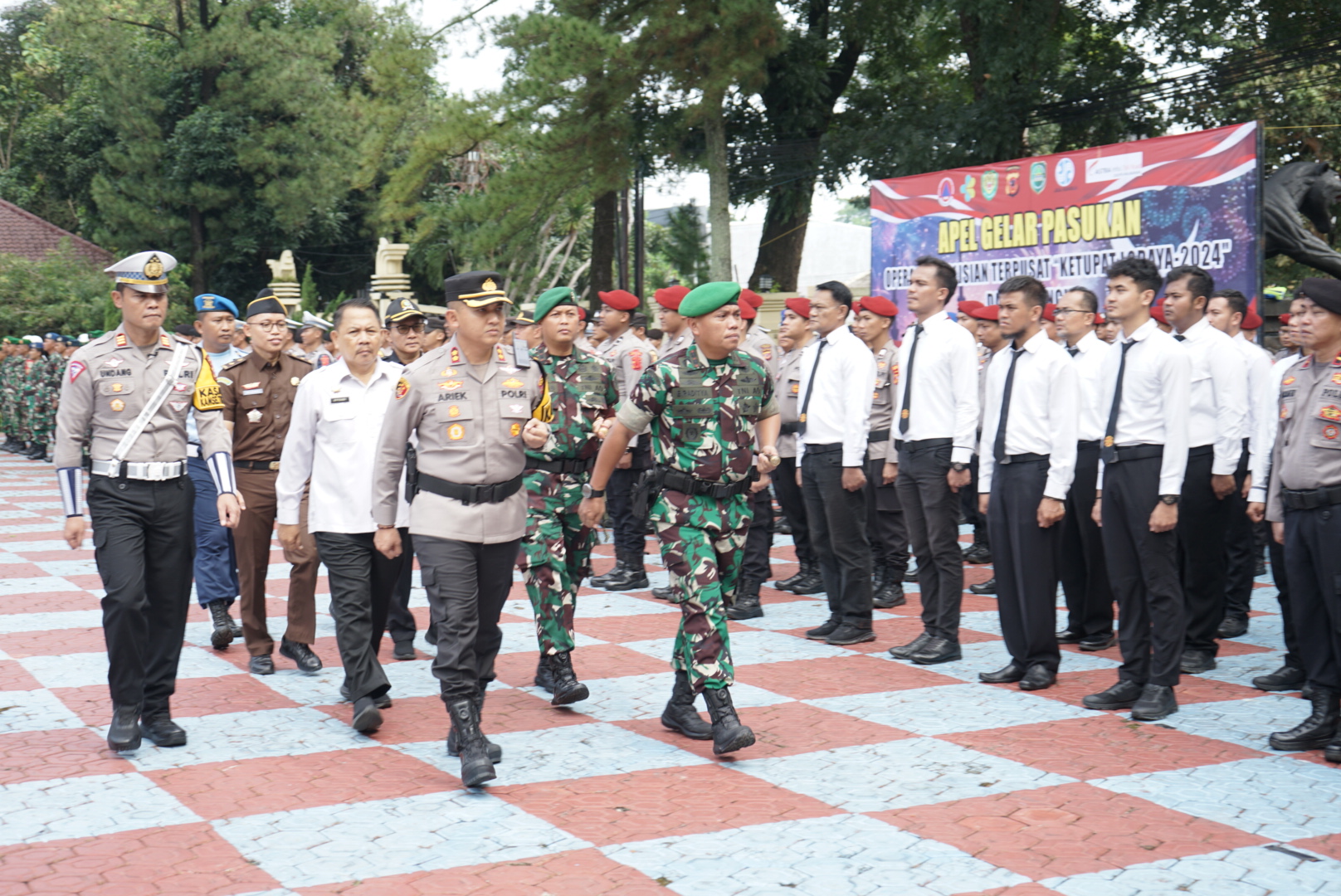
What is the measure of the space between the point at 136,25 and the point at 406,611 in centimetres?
3423

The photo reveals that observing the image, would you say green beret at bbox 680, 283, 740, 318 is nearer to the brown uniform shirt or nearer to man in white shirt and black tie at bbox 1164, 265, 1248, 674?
the brown uniform shirt

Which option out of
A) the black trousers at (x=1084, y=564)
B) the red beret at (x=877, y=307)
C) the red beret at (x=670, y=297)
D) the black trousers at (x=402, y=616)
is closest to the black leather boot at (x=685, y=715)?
the black trousers at (x=402, y=616)

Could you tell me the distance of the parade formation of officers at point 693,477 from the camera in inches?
209

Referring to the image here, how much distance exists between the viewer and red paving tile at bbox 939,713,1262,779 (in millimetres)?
5156

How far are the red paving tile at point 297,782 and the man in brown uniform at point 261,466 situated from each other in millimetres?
1739

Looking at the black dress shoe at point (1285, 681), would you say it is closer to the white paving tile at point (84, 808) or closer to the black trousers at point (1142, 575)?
the black trousers at point (1142, 575)

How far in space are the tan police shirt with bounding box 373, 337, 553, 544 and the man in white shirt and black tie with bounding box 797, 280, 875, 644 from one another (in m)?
2.71

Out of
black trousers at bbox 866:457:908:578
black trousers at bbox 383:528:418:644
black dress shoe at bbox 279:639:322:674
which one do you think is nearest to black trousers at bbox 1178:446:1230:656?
black trousers at bbox 866:457:908:578

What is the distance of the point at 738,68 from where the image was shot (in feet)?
63.7

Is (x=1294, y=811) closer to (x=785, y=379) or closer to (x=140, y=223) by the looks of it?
(x=785, y=379)

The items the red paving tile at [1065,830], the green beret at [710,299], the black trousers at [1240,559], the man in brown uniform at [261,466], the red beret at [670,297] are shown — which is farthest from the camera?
the red beret at [670,297]

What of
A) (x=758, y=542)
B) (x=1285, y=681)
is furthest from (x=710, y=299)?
(x=758, y=542)

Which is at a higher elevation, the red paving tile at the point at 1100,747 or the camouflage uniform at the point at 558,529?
the camouflage uniform at the point at 558,529

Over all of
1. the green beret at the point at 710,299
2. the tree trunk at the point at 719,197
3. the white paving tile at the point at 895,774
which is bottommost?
the white paving tile at the point at 895,774
